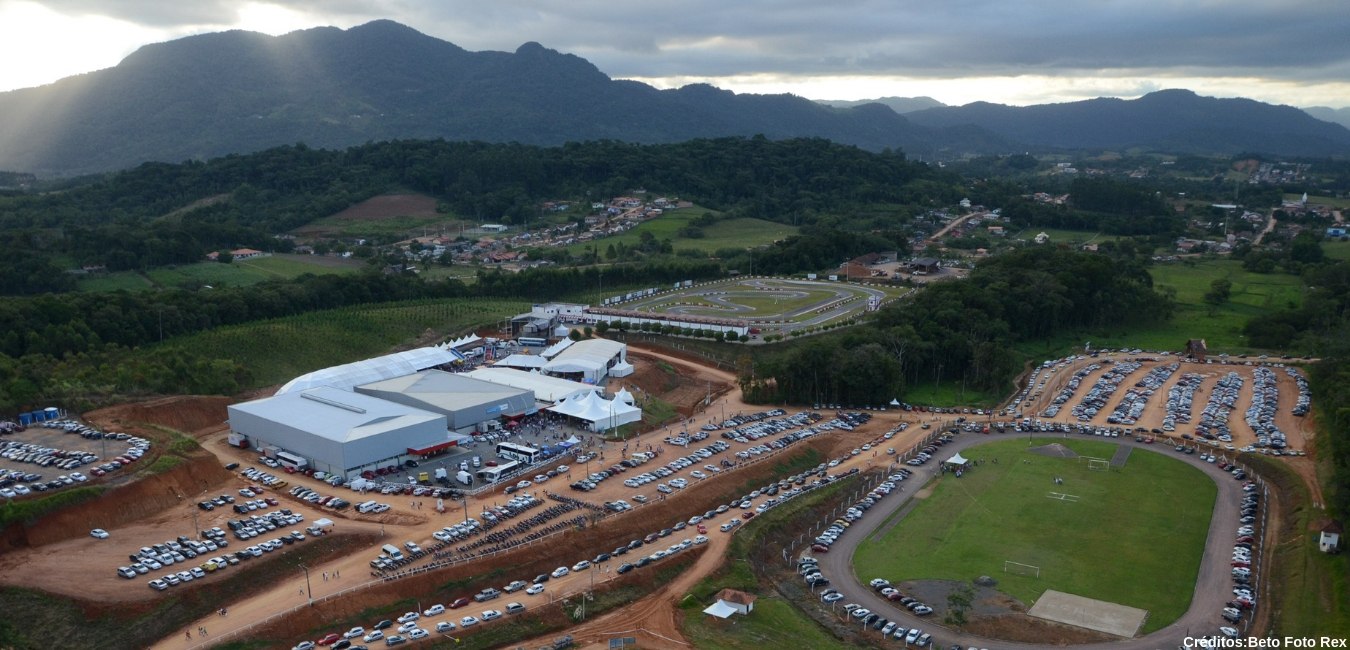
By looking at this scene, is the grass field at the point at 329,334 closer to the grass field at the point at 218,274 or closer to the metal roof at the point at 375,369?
the metal roof at the point at 375,369

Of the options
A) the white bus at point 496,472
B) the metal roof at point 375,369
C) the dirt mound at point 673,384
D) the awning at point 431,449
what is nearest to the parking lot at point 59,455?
the metal roof at point 375,369

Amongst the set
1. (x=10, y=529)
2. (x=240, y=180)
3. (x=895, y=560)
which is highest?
(x=240, y=180)

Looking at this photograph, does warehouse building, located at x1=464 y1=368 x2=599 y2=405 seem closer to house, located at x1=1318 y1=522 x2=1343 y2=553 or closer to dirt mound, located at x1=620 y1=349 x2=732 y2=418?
dirt mound, located at x1=620 y1=349 x2=732 y2=418

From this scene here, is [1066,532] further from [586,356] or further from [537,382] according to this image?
[586,356]

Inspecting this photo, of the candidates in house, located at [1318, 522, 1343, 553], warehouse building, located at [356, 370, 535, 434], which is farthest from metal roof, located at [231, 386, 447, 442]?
house, located at [1318, 522, 1343, 553]

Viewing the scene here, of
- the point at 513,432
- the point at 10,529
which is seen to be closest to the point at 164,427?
the point at 10,529

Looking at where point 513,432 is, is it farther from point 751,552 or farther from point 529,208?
point 529,208
